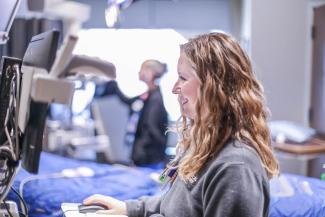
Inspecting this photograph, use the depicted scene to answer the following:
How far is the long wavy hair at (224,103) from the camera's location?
1.16m

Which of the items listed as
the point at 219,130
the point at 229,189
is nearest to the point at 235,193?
the point at 229,189

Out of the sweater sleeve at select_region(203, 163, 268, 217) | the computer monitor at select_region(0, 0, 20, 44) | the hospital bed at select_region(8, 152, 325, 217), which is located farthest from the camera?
the hospital bed at select_region(8, 152, 325, 217)

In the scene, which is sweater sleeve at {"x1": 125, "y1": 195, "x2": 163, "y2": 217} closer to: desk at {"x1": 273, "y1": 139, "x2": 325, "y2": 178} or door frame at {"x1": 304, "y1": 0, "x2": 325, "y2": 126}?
desk at {"x1": 273, "y1": 139, "x2": 325, "y2": 178}

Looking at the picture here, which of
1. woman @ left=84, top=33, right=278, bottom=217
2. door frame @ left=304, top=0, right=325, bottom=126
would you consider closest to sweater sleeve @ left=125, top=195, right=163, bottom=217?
woman @ left=84, top=33, right=278, bottom=217

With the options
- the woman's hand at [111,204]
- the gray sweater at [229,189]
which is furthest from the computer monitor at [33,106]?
the gray sweater at [229,189]

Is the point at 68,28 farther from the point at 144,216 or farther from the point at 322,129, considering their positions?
the point at 322,129

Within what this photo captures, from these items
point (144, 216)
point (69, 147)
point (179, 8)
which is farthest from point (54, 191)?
point (179, 8)

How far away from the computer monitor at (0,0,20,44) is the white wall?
2924 millimetres

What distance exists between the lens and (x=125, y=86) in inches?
196

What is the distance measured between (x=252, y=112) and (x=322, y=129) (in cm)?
306

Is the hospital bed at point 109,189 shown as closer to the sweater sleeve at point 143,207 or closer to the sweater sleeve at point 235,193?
the sweater sleeve at point 143,207

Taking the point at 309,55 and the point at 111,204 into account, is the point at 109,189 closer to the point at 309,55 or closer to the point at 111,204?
the point at 111,204

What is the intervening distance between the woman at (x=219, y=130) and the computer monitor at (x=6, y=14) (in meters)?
0.62

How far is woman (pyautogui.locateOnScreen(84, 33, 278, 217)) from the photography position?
109cm
